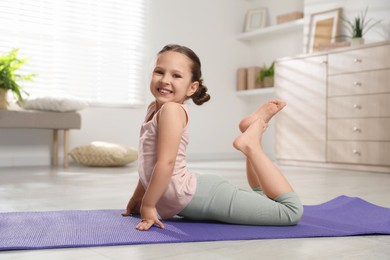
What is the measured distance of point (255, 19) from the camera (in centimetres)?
531

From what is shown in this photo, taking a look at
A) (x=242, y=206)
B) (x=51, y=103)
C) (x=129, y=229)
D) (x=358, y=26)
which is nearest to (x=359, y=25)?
(x=358, y=26)

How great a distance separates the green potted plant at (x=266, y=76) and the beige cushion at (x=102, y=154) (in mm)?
1735

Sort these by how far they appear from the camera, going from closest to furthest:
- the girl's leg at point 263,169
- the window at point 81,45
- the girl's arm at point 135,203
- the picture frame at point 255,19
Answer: the girl's leg at point 263,169 < the girl's arm at point 135,203 < the window at point 81,45 < the picture frame at point 255,19

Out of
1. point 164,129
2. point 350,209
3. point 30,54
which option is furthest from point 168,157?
point 30,54

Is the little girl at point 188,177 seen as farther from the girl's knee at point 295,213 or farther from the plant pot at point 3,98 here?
the plant pot at point 3,98

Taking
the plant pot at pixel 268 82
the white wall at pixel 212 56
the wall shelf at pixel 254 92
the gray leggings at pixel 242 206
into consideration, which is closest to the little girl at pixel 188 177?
the gray leggings at pixel 242 206

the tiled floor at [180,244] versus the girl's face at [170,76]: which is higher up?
the girl's face at [170,76]

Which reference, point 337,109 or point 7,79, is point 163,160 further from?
point 337,109

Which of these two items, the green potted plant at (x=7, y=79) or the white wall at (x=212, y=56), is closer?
the green potted plant at (x=7, y=79)

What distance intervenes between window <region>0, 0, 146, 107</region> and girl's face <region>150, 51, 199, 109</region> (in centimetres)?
299

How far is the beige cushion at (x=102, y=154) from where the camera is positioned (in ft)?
12.7

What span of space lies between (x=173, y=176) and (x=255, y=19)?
424cm

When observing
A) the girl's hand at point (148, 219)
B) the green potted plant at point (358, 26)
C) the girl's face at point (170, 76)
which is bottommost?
the girl's hand at point (148, 219)

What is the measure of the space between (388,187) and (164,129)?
65.7 inches
